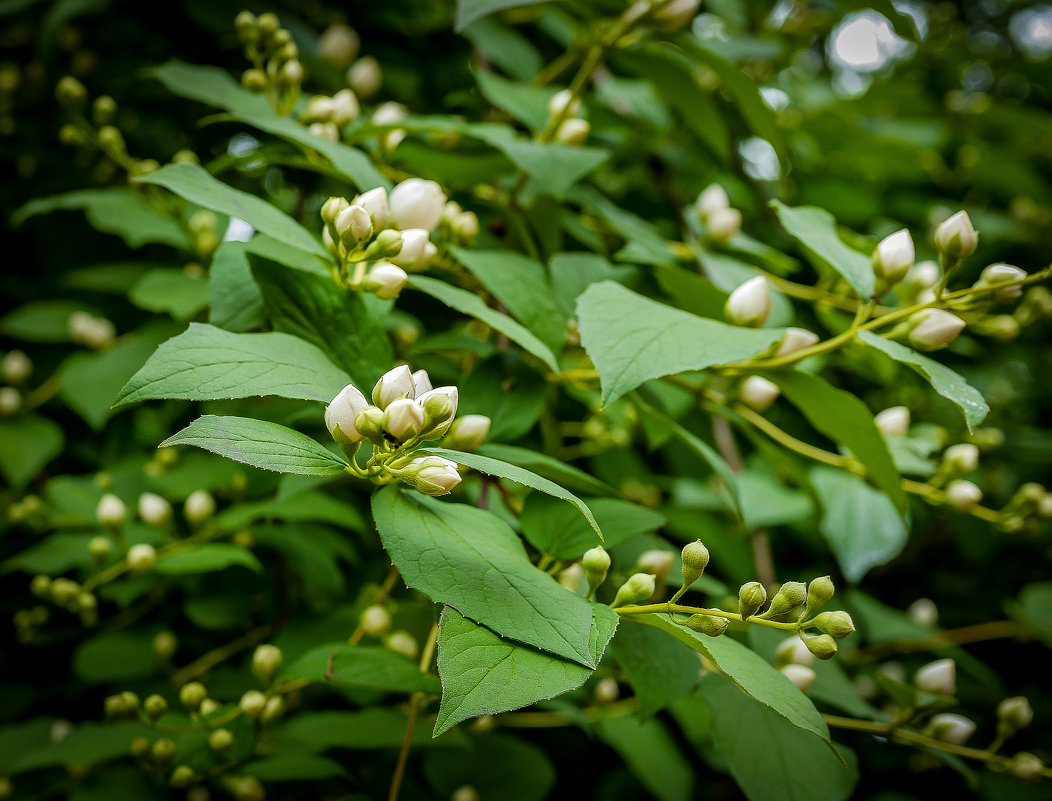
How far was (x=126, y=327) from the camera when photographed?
1.59 metres

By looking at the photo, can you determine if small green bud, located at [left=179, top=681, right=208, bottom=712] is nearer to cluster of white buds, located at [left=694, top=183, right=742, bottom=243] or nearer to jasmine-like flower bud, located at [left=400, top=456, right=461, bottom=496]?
jasmine-like flower bud, located at [left=400, top=456, right=461, bottom=496]

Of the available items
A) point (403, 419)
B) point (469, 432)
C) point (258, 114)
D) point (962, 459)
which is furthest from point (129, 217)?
point (962, 459)

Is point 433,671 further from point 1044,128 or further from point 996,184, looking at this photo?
point 1044,128

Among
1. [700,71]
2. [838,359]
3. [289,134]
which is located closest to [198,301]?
[289,134]

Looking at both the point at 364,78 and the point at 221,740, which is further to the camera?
the point at 364,78

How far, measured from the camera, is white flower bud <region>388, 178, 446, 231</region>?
32.7 inches

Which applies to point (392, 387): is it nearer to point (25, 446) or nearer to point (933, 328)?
point (933, 328)

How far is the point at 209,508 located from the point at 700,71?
152 centimetres

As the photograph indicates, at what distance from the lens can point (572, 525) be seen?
761 mm

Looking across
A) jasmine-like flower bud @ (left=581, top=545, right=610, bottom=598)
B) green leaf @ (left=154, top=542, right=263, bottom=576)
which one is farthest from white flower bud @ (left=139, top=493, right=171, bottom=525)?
jasmine-like flower bud @ (left=581, top=545, right=610, bottom=598)

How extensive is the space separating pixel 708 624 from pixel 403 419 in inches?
11.7

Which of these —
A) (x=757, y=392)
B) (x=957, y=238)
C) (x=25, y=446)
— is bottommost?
(x=25, y=446)

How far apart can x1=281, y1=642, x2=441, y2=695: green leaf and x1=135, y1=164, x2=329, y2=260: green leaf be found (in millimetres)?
410

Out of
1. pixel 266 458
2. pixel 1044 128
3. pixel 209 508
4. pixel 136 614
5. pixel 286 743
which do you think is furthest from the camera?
pixel 1044 128
